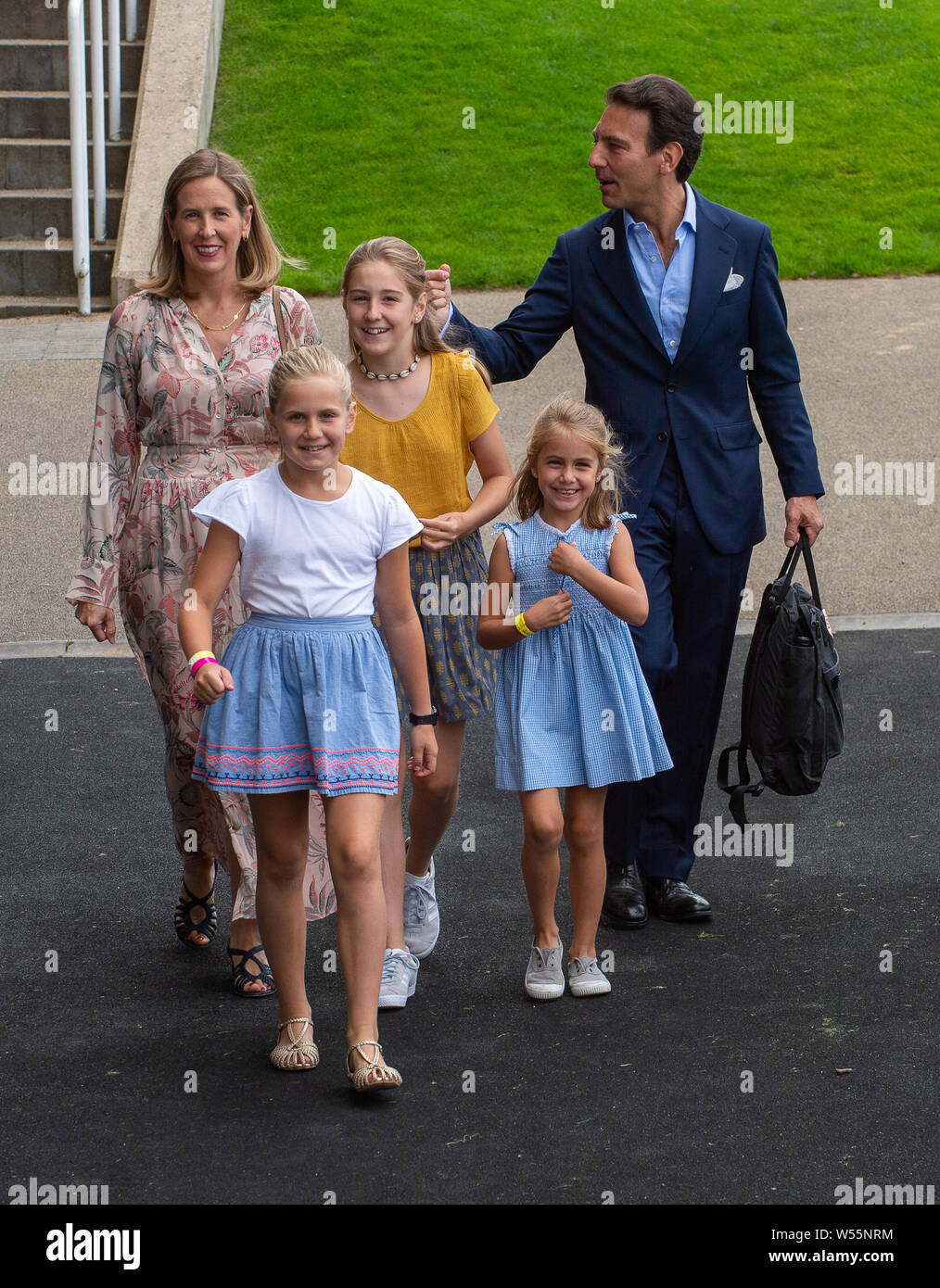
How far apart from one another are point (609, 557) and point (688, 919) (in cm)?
115

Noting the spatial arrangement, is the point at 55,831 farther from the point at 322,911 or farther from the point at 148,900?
the point at 322,911

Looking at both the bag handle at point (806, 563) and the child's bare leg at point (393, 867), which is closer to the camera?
the child's bare leg at point (393, 867)

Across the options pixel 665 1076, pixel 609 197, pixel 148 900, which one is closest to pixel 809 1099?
pixel 665 1076

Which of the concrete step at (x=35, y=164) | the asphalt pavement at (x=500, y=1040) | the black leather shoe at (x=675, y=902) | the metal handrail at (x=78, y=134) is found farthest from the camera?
the concrete step at (x=35, y=164)

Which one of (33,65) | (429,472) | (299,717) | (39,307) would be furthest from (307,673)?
(33,65)

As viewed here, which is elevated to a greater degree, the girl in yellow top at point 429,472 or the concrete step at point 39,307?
the concrete step at point 39,307

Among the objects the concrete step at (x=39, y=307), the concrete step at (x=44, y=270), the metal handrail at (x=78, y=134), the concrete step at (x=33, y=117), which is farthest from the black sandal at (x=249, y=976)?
the concrete step at (x=33, y=117)

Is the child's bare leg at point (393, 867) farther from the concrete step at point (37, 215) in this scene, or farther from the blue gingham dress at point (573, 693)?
the concrete step at point (37, 215)

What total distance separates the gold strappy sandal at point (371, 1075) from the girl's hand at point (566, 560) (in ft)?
4.17

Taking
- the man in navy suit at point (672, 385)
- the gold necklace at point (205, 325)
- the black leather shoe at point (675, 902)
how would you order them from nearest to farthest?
the gold necklace at point (205, 325)
the man in navy suit at point (672, 385)
the black leather shoe at point (675, 902)

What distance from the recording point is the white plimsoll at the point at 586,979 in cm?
425

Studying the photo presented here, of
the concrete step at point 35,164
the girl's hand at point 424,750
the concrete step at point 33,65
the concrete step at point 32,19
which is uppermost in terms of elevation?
the concrete step at point 32,19

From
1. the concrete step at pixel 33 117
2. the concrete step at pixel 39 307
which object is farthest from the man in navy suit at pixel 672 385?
the concrete step at pixel 33 117

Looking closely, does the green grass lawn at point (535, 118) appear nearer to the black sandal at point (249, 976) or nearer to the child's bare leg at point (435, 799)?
the child's bare leg at point (435, 799)
